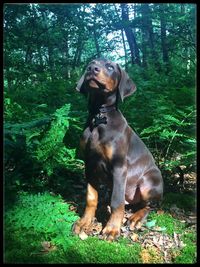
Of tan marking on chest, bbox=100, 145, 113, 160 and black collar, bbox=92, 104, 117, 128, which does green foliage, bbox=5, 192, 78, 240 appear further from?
black collar, bbox=92, 104, 117, 128

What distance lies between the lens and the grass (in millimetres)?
3906

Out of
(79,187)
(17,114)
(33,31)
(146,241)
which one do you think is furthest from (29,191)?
(33,31)

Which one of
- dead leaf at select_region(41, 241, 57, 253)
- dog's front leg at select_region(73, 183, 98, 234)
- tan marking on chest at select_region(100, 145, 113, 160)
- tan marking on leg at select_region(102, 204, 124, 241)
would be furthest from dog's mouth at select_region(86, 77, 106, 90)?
dead leaf at select_region(41, 241, 57, 253)

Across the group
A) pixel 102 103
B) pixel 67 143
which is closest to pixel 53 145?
pixel 67 143

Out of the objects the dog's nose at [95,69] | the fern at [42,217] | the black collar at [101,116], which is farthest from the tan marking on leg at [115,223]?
the dog's nose at [95,69]

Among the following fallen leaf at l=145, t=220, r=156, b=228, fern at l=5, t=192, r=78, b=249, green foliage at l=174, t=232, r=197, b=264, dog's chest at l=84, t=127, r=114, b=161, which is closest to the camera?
green foliage at l=174, t=232, r=197, b=264

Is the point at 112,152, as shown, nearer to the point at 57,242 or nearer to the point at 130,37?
the point at 57,242

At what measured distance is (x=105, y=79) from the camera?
13.6ft

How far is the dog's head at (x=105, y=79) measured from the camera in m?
4.07

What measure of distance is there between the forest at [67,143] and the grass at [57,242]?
0.01 metres

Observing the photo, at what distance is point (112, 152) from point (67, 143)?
1.99 meters

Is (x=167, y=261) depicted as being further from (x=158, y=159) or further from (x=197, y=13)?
(x=197, y=13)

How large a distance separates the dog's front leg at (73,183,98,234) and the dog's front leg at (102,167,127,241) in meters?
0.29

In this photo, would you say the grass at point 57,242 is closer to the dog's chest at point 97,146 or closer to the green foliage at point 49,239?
the green foliage at point 49,239
